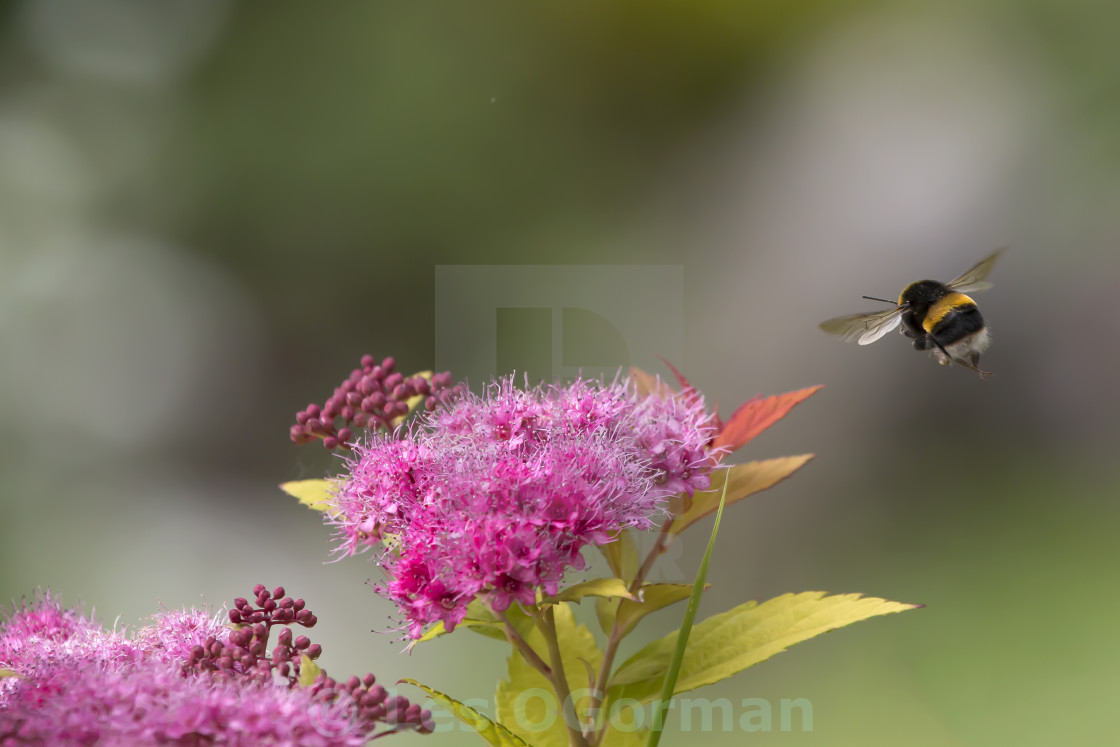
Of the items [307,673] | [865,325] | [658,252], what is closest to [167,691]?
[307,673]

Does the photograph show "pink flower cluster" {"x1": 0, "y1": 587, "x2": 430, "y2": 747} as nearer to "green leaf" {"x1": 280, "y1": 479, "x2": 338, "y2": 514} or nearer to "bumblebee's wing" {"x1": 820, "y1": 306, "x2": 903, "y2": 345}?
"green leaf" {"x1": 280, "y1": 479, "x2": 338, "y2": 514}

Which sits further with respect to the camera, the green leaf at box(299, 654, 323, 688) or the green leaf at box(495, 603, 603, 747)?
the green leaf at box(495, 603, 603, 747)

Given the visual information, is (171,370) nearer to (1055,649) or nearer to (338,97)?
(338,97)

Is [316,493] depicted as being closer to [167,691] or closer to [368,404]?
[368,404]

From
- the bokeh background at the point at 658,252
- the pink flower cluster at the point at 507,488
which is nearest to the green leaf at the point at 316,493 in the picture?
the pink flower cluster at the point at 507,488

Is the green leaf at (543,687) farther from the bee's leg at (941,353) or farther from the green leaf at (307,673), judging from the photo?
the bee's leg at (941,353)

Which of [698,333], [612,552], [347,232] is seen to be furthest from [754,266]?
[612,552]

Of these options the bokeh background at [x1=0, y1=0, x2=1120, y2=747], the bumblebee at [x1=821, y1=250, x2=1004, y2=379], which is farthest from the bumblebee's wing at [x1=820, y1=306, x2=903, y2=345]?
the bokeh background at [x1=0, y1=0, x2=1120, y2=747]
